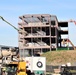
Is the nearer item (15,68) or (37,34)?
(15,68)

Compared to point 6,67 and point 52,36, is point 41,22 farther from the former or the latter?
point 6,67

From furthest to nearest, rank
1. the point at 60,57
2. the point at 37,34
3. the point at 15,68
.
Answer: the point at 37,34, the point at 60,57, the point at 15,68

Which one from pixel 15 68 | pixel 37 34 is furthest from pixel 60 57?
pixel 15 68

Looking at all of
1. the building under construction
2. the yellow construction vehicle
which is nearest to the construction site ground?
the building under construction

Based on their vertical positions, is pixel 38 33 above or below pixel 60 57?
above

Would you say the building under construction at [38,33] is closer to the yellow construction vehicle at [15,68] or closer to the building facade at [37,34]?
the building facade at [37,34]

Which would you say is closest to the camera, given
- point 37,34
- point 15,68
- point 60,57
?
point 15,68

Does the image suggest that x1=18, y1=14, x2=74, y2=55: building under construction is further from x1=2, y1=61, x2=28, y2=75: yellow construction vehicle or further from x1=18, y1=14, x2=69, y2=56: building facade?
x1=2, y1=61, x2=28, y2=75: yellow construction vehicle

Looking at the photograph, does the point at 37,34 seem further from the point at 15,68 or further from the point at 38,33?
the point at 15,68

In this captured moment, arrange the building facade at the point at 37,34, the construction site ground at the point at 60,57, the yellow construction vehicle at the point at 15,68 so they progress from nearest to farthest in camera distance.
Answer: the yellow construction vehicle at the point at 15,68, the construction site ground at the point at 60,57, the building facade at the point at 37,34

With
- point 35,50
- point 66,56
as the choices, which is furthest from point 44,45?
point 66,56

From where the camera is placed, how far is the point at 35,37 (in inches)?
4284

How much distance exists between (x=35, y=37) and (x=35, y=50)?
4.67 meters

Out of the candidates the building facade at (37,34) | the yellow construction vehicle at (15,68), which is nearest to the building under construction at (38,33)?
the building facade at (37,34)
